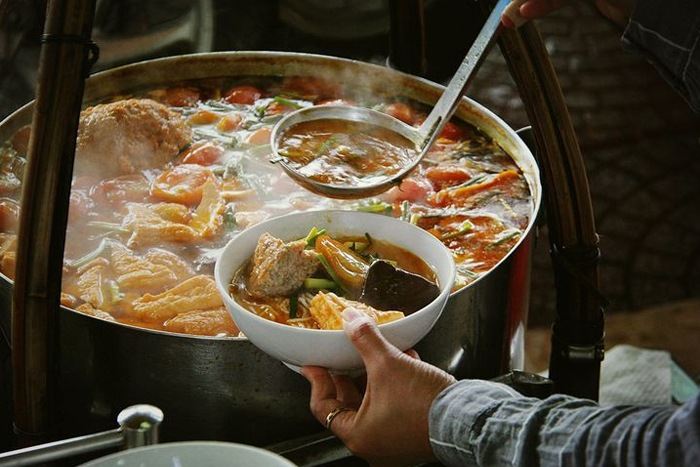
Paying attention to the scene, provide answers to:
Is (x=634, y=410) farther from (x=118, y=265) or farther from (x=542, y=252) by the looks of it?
(x=542, y=252)

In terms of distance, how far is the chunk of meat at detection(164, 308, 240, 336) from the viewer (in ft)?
7.02

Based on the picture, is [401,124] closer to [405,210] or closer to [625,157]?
[405,210]

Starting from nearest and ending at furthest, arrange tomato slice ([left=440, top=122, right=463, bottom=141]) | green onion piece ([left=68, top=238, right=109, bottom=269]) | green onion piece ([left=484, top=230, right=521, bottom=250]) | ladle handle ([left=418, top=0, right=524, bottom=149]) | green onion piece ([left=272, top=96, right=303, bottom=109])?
1. ladle handle ([left=418, top=0, right=524, bottom=149])
2. green onion piece ([left=68, top=238, right=109, bottom=269])
3. green onion piece ([left=484, top=230, right=521, bottom=250])
4. tomato slice ([left=440, top=122, right=463, bottom=141])
5. green onion piece ([left=272, top=96, right=303, bottom=109])

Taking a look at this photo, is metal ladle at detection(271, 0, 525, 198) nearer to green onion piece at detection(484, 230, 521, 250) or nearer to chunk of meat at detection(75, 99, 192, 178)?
green onion piece at detection(484, 230, 521, 250)

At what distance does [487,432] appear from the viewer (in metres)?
1.59

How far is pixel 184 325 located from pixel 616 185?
14.4ft

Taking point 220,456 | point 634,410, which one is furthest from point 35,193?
point 634,410

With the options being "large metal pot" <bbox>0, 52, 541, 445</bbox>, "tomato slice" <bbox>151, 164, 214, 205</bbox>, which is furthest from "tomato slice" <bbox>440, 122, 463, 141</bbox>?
"tomato slice" <bbox>151, 164, 214, 205</bbox>

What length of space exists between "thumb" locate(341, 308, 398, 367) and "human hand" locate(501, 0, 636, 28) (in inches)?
A: 38.5

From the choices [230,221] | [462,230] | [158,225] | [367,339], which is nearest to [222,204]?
[230,221]

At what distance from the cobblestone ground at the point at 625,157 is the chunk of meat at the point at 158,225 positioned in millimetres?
2834

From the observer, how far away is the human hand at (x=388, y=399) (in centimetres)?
169

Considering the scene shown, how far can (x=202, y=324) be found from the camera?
2.15 meters

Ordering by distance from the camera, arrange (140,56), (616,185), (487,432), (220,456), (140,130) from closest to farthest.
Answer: (220,456), (487,432), (140,130), (140,56), (616,185)
